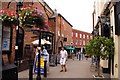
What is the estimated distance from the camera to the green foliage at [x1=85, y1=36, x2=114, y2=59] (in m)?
11.6

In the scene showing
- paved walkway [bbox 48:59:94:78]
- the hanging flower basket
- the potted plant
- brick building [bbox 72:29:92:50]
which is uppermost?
brick building [bbox 72:29:92:50]

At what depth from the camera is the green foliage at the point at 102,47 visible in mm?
11594

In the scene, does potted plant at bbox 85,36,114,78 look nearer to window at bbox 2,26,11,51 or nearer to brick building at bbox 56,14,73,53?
window at bbox 2,26,11,51

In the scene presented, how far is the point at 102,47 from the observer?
1194 cm

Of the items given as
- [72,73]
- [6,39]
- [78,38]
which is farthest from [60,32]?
[78,38]


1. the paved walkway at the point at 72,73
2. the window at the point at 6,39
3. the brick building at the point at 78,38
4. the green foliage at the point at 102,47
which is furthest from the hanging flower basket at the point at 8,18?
the brick building at the point at 78,38

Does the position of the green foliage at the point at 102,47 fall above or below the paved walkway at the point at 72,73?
above

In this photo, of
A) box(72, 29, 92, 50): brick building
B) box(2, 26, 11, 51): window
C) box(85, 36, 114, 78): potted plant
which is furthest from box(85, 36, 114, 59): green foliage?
box(72, 29, 92, 50): brick building

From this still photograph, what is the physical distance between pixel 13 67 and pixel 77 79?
15.2 feet

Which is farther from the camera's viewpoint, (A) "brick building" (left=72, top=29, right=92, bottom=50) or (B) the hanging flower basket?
(A) "brick building" (left=72, top=29, right=92, bottom=50)

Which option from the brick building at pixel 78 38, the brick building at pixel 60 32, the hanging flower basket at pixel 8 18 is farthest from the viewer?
the brick building at pixel 78 38

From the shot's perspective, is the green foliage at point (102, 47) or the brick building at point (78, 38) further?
the brick building at point (78, 38)

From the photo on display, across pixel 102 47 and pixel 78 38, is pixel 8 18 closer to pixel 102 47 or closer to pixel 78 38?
pixel 102 47

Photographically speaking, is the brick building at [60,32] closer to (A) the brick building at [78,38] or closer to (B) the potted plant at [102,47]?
(B) the potted plant at [102,47]
